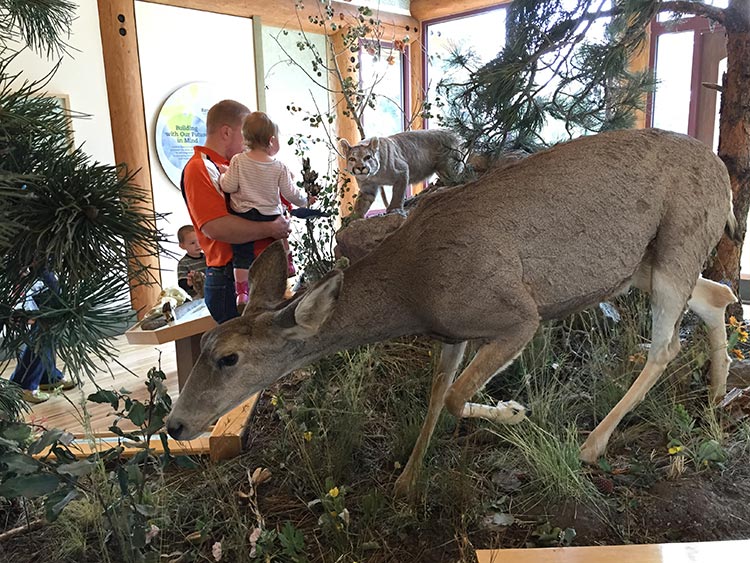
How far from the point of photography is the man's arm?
8.75ft

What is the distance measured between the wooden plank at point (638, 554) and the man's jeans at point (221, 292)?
1900 millimetres

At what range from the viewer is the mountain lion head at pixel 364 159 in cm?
355

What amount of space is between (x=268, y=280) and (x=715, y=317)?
187cm

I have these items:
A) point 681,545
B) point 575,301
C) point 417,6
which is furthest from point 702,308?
point 417,6

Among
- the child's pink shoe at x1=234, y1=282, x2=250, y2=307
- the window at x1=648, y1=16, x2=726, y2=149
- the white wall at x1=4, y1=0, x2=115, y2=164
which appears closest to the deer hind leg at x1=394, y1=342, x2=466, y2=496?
the child's pink shoe at x1=234, y1=282, x2=250, y2=307

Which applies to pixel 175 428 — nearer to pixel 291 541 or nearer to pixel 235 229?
pixel 291 541

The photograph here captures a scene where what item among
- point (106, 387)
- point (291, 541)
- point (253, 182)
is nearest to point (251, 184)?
point (253, 182)

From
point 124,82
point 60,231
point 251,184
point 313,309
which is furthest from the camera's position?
point 124,82

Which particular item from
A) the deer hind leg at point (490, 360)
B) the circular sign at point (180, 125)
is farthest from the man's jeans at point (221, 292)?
the circular sign at point (180, 125)

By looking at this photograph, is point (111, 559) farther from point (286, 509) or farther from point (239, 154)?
point (239, 154)

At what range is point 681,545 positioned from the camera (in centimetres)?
133

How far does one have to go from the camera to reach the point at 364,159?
140 inches

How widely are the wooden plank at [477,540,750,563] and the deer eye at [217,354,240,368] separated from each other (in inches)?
31.7

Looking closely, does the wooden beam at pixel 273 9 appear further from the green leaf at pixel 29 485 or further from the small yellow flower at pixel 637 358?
the green leaf at pixel 29 485
